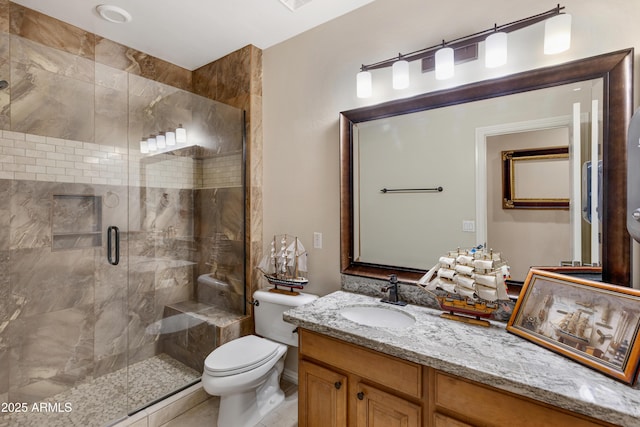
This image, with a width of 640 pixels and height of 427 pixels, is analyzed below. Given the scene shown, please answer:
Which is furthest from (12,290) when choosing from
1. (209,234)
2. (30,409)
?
(209,234)

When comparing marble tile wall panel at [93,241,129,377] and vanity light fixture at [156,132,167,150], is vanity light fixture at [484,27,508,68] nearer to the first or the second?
vanity light fixture at [156,132,167,150]

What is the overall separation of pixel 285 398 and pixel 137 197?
1811 millimetres

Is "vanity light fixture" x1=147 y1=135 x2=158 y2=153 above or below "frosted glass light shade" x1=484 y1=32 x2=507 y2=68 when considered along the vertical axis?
below

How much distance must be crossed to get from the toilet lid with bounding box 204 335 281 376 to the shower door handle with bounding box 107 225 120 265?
100 cm

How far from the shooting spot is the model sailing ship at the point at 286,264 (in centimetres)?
211

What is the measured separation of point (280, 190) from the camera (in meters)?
2.34

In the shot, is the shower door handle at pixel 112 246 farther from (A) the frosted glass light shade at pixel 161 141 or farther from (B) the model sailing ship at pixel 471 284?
(B) the model sailing ship at pixel 471 284

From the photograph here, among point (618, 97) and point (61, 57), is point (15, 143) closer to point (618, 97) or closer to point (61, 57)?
point (61, 57)

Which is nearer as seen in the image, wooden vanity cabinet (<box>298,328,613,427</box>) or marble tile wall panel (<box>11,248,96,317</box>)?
wooden vanity cabinet (<box>298,328,613,427</box>)

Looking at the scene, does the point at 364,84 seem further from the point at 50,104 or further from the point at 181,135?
the point at 50,104

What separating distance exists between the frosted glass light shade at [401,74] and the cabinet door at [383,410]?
1534 mm

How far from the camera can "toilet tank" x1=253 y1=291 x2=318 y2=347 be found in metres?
1.99

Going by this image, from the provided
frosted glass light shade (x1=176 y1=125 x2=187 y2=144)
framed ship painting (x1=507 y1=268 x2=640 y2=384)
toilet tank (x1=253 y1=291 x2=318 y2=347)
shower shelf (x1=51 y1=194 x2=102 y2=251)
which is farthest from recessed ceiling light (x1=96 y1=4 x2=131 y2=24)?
framed ship painting (x1=507 y1=268 x2=640 y2=384)

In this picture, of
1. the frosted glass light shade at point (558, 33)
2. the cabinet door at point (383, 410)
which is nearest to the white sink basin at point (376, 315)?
the cabinet door at point (383, 410)
